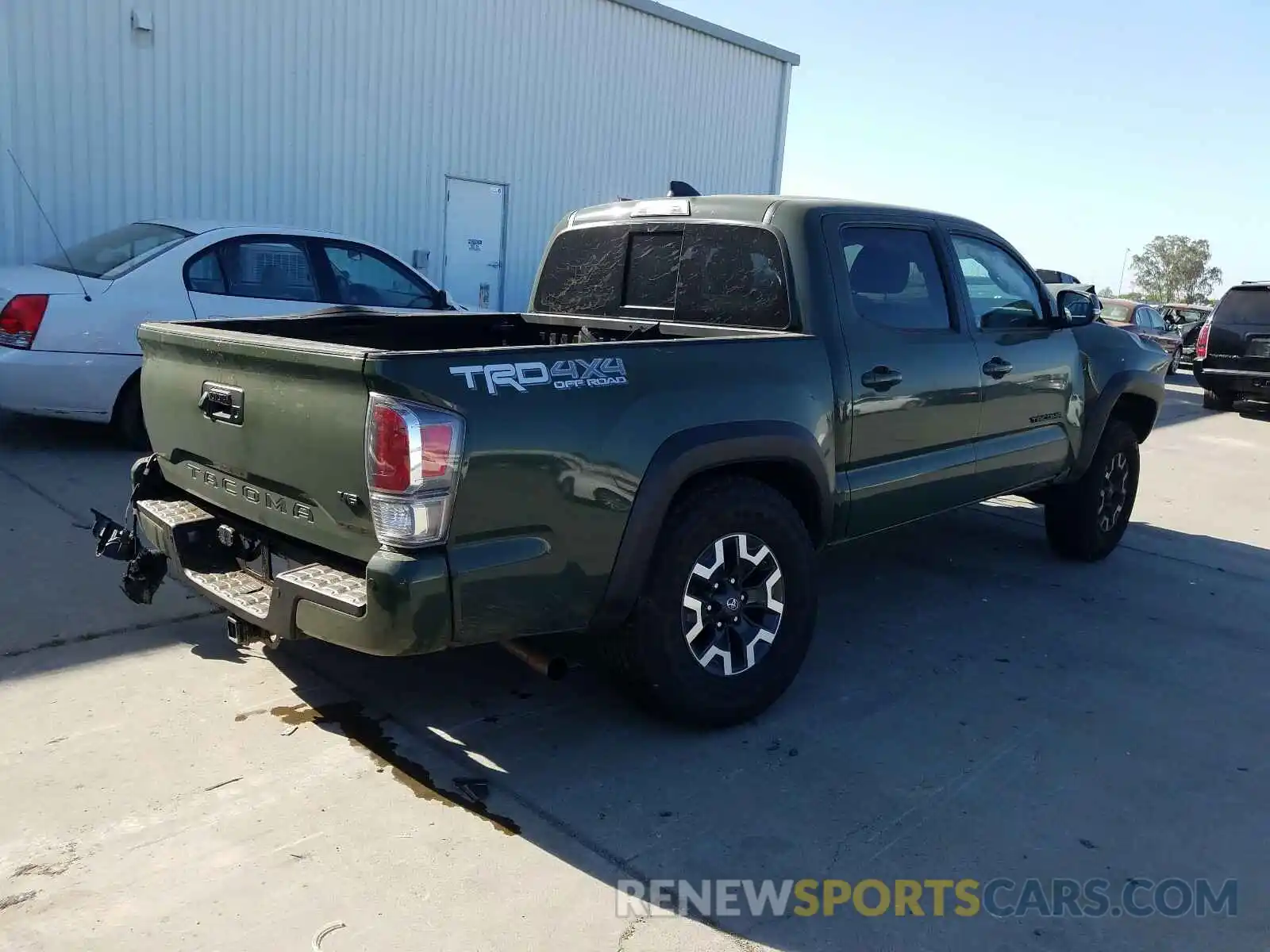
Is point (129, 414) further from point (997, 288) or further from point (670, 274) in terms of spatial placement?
point (997, 288)

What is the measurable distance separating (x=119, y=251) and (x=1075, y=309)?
640 cm

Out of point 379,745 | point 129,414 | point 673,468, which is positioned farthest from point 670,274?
point 129,414

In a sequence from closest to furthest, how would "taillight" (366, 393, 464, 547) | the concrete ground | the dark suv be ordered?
the concrete ground < "taillight" (366, 393, 464, 547) < the dark suv

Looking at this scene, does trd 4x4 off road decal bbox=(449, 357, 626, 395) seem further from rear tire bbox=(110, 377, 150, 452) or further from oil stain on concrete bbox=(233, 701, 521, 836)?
rear tire bbox=(110, 377, 150, 452)

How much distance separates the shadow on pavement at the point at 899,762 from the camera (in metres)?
3.00

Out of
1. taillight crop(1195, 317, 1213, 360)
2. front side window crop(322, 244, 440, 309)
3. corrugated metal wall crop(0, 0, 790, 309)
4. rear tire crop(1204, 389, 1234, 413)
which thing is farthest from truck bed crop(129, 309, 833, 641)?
rear tire crop(1204, 389, 1234, 413)

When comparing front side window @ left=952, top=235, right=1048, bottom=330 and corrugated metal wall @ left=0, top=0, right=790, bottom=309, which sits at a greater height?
corrugated metal wall @ left=0, top=0, right=790, bottom=309

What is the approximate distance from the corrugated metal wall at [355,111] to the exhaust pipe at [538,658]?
27.3 ft

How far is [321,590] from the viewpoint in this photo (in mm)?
3059

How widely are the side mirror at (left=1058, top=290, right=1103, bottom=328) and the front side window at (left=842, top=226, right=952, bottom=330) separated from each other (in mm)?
1079

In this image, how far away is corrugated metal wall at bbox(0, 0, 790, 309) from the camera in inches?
374

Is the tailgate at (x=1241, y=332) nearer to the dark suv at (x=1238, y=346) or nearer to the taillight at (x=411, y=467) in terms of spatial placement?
the dark suv at (x=1238, y=346)

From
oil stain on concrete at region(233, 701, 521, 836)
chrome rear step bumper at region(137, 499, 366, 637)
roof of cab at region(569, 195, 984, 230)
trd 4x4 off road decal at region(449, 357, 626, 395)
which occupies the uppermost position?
roof of cab at region(569, 195, 984, 230)

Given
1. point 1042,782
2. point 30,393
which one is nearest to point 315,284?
point 30,393
